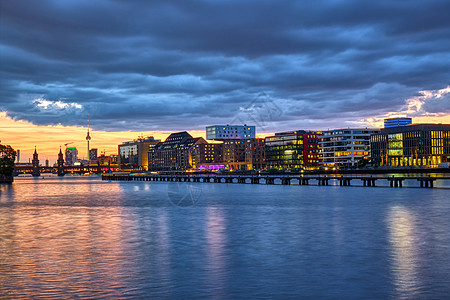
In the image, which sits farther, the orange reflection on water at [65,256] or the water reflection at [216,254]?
the water reflection at [216,254]

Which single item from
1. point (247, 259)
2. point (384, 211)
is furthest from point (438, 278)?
point (384, 211)

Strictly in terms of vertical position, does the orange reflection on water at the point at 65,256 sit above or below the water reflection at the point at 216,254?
above

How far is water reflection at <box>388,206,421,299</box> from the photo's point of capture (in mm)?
24086

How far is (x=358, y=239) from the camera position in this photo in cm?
4009

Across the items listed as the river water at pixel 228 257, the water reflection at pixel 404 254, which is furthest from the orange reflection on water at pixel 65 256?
the water reflection at pixel 404 254

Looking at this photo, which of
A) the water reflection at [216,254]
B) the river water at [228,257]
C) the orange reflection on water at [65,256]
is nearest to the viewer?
the river water at [228,257]

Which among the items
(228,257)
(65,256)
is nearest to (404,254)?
(228,257)

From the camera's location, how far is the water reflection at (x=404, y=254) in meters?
24.1

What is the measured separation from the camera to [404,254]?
32.9 m

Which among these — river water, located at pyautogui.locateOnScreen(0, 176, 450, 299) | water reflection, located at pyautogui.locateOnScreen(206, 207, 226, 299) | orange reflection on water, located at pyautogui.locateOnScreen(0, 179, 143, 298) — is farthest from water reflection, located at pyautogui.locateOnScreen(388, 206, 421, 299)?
orange reflection on water, located at pyautogui.locateOnScreen(0, 179, 143, 298)

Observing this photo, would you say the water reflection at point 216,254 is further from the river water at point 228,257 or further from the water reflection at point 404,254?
the water reflection at point 404,254

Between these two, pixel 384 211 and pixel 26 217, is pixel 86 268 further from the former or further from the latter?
pixel 384 211

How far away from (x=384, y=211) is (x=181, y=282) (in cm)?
4539

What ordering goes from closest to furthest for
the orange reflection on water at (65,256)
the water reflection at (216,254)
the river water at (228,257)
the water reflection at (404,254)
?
the river water at (228,257) → the water reflection at (404,254) → the orange reflection on water at (65,256) → the water reflection at (216,254)
